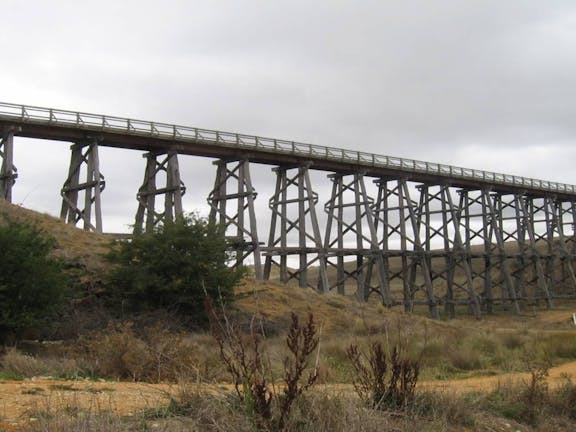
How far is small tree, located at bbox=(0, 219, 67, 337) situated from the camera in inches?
434

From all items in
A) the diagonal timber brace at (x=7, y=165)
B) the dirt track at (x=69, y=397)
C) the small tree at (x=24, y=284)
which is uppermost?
the diagonal timber brace at (x=7, y=165)

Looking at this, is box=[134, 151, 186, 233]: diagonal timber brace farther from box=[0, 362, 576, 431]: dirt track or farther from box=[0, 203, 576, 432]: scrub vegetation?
box=[0, 362, 576, 431]: dirt track

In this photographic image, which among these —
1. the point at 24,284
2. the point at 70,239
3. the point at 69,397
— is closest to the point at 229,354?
the point at 69,397

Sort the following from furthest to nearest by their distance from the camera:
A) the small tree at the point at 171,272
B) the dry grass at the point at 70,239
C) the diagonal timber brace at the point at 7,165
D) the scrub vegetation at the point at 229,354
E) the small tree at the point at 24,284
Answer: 1. the diagonal timber brace at the point at 7,165
2. the dry grass at the point at 70,239
3. the small tree at the point at 171,272
4. the small tree at the point at 24,284
5. the scrub vegetation at the point at 229,354

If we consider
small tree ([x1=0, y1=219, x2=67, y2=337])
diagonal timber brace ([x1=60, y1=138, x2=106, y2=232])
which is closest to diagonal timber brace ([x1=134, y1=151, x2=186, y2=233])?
diagonal timber brace ([x1=60, y1=138, x2=106, y2=232])

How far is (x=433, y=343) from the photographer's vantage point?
1270 cm

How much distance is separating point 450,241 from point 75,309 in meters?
22.6

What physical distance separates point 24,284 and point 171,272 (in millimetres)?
4755

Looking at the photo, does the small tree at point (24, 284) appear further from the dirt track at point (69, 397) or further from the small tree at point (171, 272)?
the dirt track at point (69, 397)

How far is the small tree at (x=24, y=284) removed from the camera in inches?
434

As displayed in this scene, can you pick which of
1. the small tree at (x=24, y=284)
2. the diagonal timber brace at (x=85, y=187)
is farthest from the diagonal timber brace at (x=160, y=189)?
the small tree at (x=24, y=284)

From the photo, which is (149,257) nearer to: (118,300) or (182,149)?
(118,300)

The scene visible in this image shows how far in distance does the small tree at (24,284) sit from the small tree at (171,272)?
10.7 ft

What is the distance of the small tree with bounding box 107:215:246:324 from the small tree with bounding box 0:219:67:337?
3270 millimetres
